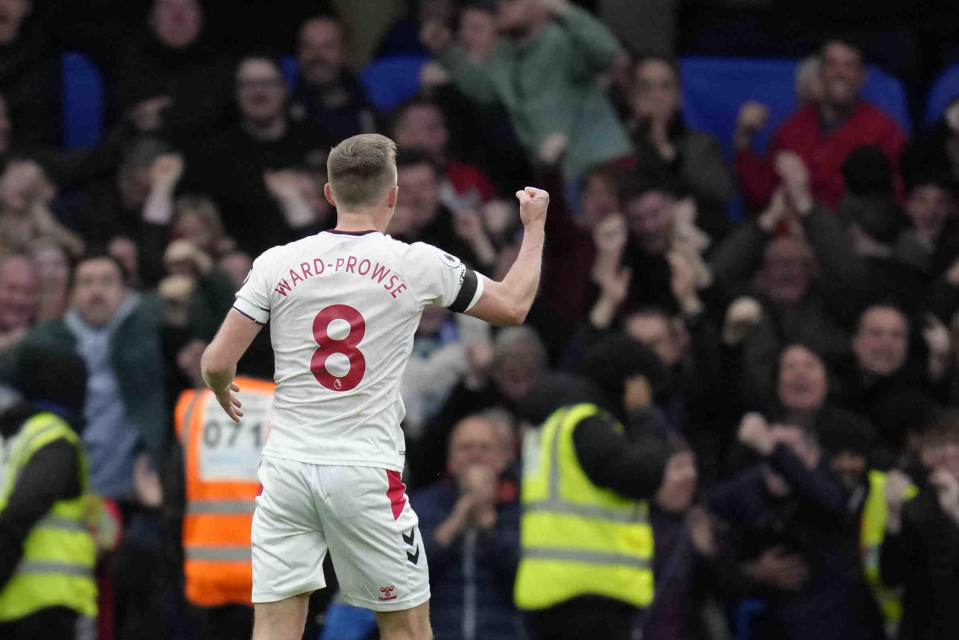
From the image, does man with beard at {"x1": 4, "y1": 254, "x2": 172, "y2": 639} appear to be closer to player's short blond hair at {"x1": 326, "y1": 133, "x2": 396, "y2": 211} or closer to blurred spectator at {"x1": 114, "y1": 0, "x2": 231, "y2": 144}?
blurred spectator at {"x1": 114, "y1": 0, "x2": 231, "y2": 144}

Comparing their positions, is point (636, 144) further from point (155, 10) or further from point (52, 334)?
point (52, 334)

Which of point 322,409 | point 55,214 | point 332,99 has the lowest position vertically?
point 322,409

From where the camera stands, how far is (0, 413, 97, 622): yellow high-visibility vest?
8.59 meters

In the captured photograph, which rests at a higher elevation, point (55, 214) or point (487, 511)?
point (55, 214)

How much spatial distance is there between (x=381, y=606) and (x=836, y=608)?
4461 millimetres

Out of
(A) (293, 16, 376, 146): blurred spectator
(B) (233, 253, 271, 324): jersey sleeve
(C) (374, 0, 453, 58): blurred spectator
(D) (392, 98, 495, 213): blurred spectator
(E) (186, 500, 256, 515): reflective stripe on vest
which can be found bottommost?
(E) (186, 500, 256, 515): reflective stripe on vest

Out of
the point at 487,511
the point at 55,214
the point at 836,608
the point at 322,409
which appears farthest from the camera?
the point at 55,214

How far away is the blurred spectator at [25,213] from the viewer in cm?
1115

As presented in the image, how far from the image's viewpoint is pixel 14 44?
11.9 metres

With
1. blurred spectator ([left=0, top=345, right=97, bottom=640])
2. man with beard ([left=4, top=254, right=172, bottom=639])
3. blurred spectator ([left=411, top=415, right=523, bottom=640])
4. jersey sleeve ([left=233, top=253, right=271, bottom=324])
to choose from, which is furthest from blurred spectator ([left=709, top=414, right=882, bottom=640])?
jersey sleeve ([left=233, top=253, right=271, bottom=324])

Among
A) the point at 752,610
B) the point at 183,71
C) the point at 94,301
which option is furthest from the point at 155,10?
the point at 752,610

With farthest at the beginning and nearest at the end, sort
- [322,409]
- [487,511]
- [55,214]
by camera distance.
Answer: [55,214]
[487,511]
[322,409]

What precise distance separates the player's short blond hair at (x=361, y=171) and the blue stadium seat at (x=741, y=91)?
7103mm

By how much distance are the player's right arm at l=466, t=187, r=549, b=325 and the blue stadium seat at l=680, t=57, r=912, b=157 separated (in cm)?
694
